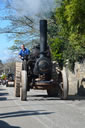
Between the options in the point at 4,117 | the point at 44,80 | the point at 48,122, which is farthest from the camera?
the point at 44,80

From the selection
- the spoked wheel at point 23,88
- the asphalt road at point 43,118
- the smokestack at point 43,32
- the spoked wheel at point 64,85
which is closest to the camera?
the asphalt road at point 43,118

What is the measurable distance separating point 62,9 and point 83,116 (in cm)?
452

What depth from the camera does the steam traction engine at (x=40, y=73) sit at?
A: 12289 mm

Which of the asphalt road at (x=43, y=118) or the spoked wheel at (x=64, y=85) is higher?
the spoked wheel at (x=64, y=85)

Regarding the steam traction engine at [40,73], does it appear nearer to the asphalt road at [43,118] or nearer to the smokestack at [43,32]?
the smokestack at [43,32]

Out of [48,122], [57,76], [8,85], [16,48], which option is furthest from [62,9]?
[8,85]

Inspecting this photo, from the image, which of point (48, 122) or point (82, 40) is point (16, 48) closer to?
point (82, 40)

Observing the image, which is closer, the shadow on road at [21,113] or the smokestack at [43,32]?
the shadow on road at [21,113]

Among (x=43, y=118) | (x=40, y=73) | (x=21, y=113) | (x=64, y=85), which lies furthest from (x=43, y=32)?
(x=43, y=118)

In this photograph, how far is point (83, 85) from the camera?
1583cm

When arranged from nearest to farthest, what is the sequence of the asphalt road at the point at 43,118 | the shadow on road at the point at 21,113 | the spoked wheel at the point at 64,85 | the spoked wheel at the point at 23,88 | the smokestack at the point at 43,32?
the asphalt road at the point at 43,118, the shadow on road at the point at 21,113, the smokestack at the point at 43,32, the spoked wheel at the point at 23,88, the spoked wheel at the point at 64,85

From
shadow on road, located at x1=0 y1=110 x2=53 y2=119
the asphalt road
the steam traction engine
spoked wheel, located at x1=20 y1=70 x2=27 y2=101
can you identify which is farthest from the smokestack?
shadow on road, located at x1=0 y1=110 x2=53 y2=119

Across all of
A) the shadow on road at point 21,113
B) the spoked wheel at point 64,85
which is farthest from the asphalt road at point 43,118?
the spoked wheel at point 64,85

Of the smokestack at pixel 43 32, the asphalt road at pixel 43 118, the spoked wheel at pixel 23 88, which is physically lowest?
the asphalt road at pixel 43 118
